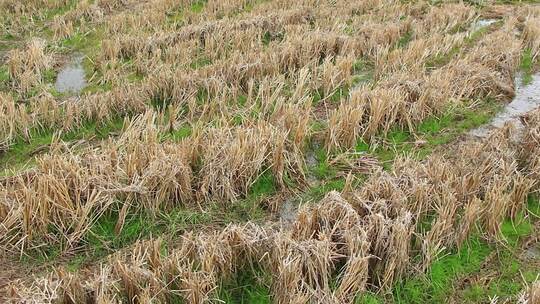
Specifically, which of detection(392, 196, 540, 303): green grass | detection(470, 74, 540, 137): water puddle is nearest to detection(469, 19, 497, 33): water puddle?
detection(470, 74, 540, 137): water puddle

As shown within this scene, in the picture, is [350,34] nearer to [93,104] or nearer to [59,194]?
[93,104]

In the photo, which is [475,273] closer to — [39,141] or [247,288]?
[247,288]

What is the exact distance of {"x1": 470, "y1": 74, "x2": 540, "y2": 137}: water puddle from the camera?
5991mm

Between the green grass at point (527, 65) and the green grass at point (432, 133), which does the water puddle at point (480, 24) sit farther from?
the green grass at point (432, 133)

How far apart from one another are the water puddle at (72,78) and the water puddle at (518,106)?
5055 millimetres

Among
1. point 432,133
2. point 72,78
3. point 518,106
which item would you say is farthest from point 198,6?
point 518,106

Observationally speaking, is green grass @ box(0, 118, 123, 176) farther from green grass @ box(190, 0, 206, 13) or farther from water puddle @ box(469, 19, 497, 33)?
water puddle @ box(469, 19, 497, 33)

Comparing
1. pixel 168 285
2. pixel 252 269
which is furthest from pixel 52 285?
pixel 252 269

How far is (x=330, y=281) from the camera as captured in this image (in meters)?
3.56

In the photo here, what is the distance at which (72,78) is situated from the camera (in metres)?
7.43

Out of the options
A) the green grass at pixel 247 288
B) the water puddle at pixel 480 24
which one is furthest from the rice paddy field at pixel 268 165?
the water puddle at pixel 480 24

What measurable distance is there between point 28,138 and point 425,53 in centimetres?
538

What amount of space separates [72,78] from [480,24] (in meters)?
7.30

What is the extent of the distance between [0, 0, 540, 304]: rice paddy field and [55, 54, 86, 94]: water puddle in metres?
0.04
